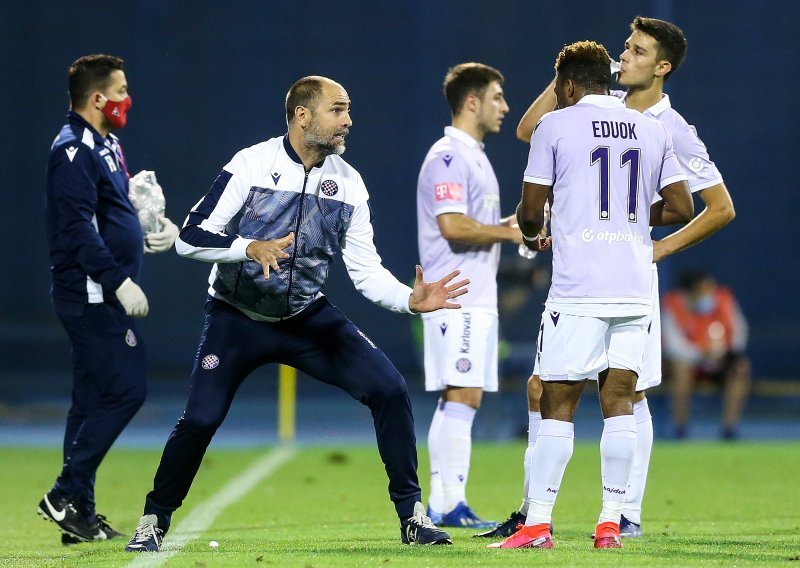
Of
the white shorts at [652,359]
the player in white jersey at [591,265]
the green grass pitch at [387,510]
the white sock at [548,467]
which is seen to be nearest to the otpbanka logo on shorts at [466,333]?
the green grass pitch at [387,510]

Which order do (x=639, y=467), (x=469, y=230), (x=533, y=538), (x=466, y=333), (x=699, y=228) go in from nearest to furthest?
(x=533, y=538) < (x=699, y=228) < (x=639, y=467) < (x=469, y=230) < (x=466, y=333)

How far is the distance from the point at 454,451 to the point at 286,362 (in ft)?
5.98

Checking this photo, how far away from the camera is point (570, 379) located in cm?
560

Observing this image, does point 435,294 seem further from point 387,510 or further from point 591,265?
point 387,510

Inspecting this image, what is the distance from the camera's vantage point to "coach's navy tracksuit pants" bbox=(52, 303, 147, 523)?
6.78 m

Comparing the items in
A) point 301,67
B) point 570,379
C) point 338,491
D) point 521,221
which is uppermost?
point 301,67

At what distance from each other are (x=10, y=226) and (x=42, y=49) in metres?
2.79

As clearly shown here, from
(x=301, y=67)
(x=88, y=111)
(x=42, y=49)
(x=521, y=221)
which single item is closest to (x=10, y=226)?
(x=42, y=49)

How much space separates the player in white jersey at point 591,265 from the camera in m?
A: 5.60

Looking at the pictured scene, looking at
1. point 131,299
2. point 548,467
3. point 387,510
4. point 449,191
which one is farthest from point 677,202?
point 387,510

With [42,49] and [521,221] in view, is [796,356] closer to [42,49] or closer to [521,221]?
[42,49]

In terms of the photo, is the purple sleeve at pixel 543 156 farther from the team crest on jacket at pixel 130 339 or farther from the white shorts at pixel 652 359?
the team crest on jacket at pixel 130 339

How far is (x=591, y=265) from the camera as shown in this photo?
5.59 metres

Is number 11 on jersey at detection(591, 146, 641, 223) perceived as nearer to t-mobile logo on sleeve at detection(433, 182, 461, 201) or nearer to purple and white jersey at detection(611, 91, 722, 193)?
purple and white jersey at detection(611, 91, 722, 193)
